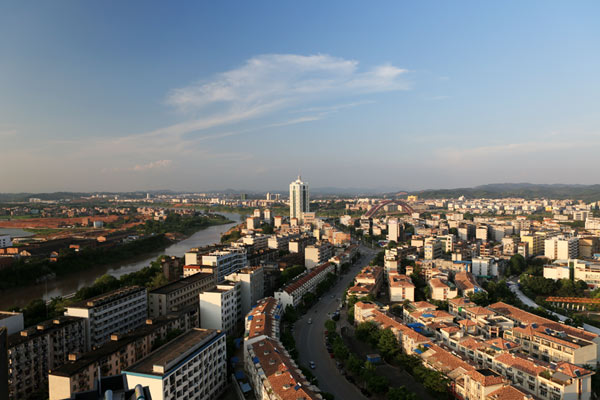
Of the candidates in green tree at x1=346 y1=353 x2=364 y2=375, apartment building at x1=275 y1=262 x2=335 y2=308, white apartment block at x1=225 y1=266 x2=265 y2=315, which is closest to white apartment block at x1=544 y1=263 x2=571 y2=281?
apartment building at x1=275 y1=262 x2=335 y2=308

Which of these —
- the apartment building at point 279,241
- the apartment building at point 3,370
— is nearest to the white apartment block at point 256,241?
the apartment building at point 279,241

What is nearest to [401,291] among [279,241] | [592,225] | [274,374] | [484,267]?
[484,267]

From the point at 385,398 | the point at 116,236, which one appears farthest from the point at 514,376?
the point at 116,236

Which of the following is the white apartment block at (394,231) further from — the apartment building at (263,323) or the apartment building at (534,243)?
the apartment building at (263,323)

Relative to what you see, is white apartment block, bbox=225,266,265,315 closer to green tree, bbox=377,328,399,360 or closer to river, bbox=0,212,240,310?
green tree, bbox=377,328,399,360

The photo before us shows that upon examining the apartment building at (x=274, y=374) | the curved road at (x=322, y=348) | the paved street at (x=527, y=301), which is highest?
the apartment building at (x=274, y=374)

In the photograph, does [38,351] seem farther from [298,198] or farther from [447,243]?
[298,198]
